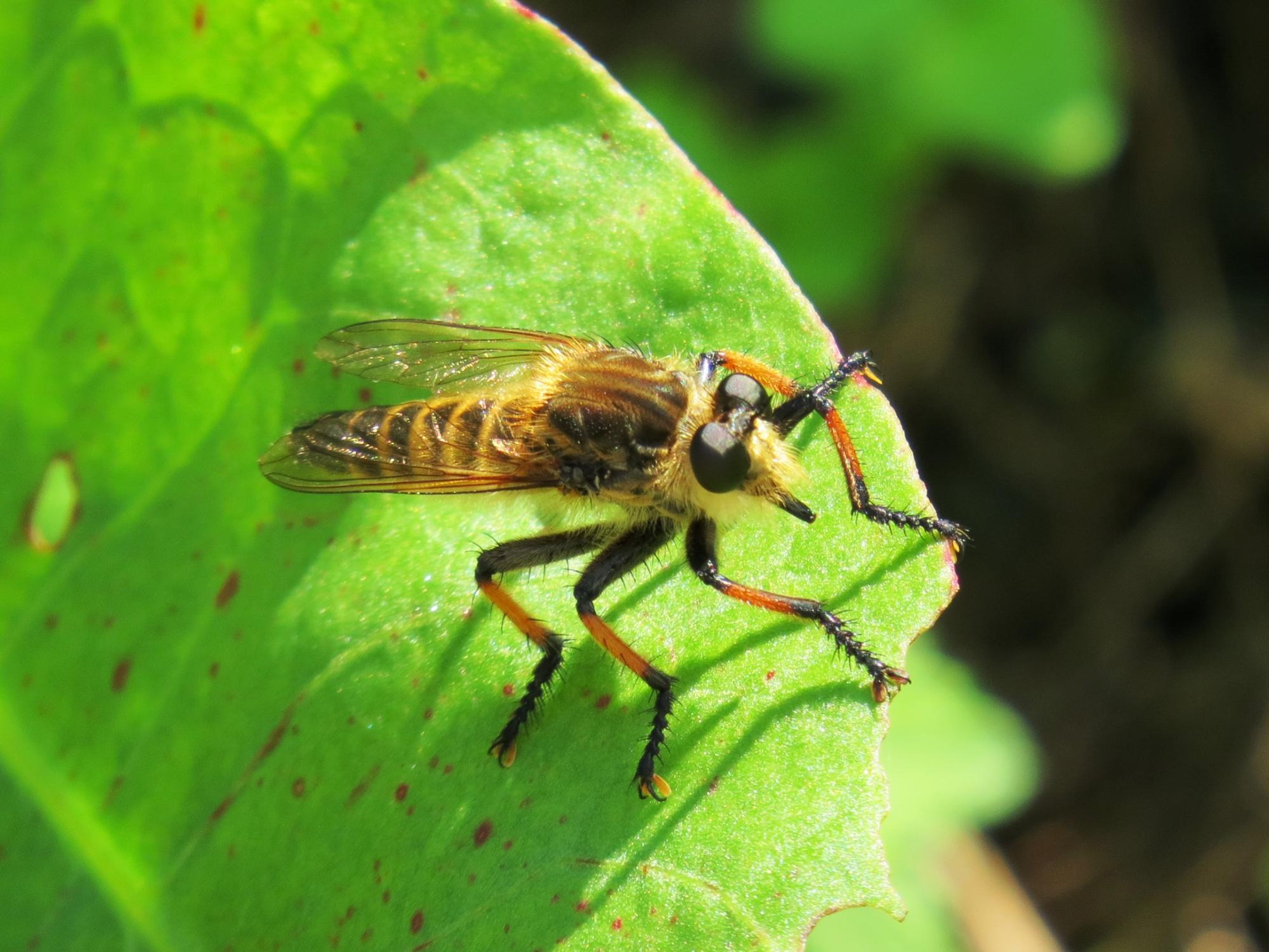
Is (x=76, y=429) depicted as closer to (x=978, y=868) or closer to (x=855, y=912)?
(x=855, y=912)

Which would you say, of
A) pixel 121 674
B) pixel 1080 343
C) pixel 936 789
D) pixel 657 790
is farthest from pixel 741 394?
pixel 1080 343

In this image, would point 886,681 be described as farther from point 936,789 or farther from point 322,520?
point 936,789

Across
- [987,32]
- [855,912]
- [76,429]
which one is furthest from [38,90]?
[987,32]

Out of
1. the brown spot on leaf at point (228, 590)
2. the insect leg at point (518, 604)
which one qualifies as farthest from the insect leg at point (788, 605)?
the brown spot on leaf at point (228, 590)

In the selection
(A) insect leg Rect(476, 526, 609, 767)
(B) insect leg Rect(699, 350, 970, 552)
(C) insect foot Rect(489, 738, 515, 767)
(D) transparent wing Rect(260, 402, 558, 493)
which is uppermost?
(B) insect leg Rect(699, 350, 970, 552)

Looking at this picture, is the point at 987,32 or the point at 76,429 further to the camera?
the point at 987,32

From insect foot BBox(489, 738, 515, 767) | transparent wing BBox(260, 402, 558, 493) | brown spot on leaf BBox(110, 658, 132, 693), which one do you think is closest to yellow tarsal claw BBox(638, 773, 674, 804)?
Result: insect foot BBox(489, 738, 515, 767)

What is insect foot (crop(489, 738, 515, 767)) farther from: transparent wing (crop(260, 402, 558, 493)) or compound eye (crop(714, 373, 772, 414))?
compound eye (crop(714, 373, 772, 414))

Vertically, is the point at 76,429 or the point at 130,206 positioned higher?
the point at 130,206
